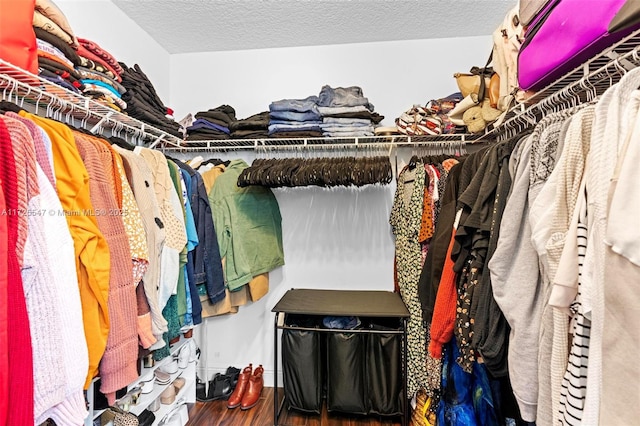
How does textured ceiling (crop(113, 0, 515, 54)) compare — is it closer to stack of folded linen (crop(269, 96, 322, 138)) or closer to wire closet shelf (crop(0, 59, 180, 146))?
stack of folded linen (crop(269, 96, 322, 138))

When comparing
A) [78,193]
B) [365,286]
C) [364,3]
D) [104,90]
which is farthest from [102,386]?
[364,3]

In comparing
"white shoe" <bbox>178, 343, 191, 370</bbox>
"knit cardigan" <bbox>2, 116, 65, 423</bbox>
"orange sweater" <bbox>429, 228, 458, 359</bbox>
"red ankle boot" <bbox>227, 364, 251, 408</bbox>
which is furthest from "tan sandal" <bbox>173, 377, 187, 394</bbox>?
"orange sweater" <bbox>429, 228, 458, 359</bbox>

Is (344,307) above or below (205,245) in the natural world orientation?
below

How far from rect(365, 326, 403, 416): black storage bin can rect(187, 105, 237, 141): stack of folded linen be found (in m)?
1.64

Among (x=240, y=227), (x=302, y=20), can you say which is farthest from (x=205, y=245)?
(x=302, y=20)

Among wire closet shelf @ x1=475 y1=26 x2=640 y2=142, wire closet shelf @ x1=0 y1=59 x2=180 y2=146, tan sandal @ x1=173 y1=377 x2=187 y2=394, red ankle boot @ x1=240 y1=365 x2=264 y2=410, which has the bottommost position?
red ankle boot @ x1=240 y1=365 x2=264 y2=410

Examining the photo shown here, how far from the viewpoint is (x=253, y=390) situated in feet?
7.27

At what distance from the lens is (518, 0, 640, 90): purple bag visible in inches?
33.5

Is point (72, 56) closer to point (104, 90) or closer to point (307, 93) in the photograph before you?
point (104, 90)

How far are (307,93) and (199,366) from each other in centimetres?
223

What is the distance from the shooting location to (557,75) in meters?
1.12

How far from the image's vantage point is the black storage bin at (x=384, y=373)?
185 centimetres

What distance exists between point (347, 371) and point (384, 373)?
21 cm

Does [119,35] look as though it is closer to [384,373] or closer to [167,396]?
[167,396]
